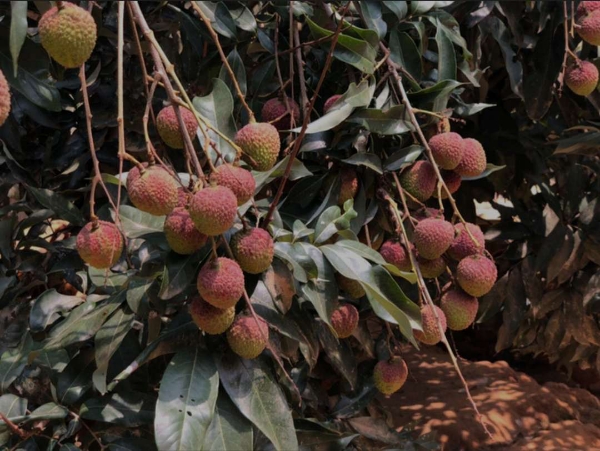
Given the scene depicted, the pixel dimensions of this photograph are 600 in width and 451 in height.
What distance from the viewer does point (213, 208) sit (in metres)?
0.63

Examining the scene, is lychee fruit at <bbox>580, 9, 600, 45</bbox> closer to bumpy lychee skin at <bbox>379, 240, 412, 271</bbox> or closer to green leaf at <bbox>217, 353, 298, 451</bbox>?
bumpy lychee skin at <bbox>379, 240, 412, 271</bbox>

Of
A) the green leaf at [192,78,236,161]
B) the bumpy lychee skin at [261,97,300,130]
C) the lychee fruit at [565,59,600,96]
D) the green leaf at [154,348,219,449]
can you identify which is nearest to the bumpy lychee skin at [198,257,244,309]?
the green leaf at [154,348,219,449]

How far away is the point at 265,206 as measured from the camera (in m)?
0.99

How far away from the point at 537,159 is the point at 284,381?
1.10 m

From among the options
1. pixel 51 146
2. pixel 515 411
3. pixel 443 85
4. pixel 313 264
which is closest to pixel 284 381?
pixel 313 264

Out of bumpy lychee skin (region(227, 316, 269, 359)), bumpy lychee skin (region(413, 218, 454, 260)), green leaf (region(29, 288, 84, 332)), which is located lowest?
green leaf (region(29, 288, 84, 332))

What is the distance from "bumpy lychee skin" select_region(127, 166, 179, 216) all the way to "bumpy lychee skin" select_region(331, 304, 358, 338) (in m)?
0.36

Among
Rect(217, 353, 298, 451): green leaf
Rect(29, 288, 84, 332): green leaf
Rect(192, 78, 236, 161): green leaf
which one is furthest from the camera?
Rect(29, 288, 84, 332): green leaf

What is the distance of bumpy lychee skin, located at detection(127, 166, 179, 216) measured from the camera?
0.66 m

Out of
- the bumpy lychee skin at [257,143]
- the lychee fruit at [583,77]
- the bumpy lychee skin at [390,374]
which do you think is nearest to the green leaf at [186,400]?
the bumpy lychee skin at [257,143]

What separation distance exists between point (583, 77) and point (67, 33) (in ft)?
3.09

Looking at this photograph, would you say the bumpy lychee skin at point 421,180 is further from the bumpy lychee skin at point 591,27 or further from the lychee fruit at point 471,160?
the bumpy lychee skin at point 591,27

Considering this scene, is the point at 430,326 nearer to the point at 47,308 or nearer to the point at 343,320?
the point at 343,320

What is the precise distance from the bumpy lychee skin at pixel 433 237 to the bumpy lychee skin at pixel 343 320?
13 centimetres
